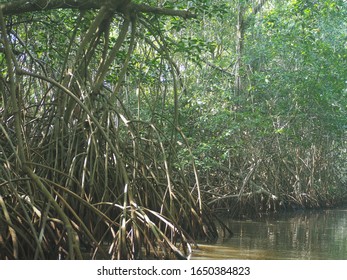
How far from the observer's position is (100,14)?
5.62 m

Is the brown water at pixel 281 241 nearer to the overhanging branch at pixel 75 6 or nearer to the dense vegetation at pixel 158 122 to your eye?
the dense vegetation at pixel 158 122

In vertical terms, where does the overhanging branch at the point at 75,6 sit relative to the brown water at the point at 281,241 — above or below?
above

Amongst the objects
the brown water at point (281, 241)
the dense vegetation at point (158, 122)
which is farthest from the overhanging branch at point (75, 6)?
the brown water at point (281, 241)

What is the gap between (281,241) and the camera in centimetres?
662

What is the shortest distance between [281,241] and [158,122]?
200 inches

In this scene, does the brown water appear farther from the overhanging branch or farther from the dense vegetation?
the overhanging branch

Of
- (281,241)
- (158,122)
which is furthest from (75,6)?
(158,122)

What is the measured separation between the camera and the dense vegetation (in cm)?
436

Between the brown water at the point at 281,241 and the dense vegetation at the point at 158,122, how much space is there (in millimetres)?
336

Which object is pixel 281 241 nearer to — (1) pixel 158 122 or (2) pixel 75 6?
(2) pixel 75 6

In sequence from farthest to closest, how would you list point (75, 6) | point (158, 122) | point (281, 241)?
point (158, 122) → point (281, 241) → point (75, 6)

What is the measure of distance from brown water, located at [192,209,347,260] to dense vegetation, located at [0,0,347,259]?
336mm

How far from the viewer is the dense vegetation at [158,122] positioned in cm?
436

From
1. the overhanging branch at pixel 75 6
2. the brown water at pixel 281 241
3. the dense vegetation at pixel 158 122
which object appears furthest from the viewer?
the brown water at pixel 281 241
